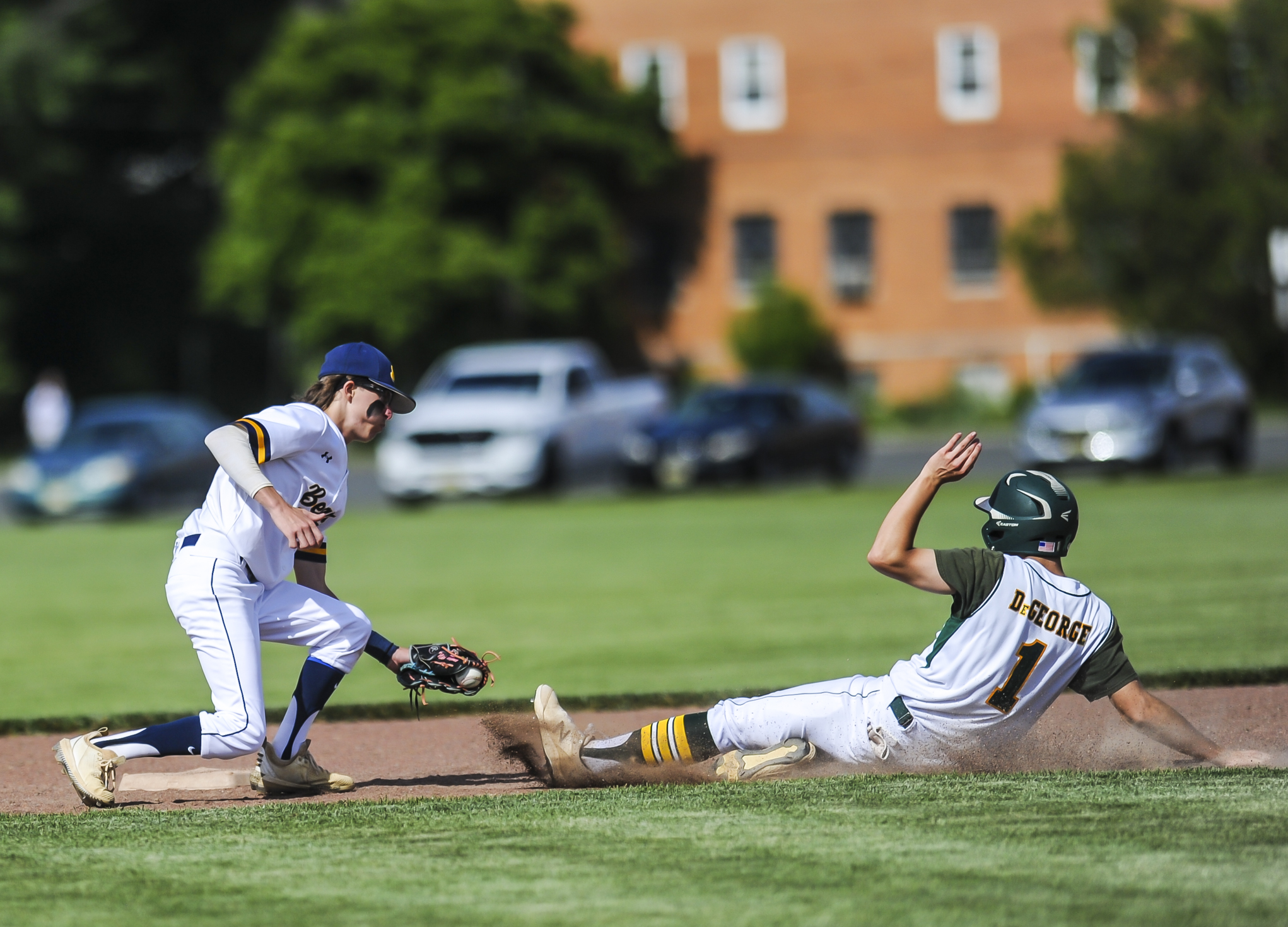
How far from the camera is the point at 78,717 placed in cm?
917

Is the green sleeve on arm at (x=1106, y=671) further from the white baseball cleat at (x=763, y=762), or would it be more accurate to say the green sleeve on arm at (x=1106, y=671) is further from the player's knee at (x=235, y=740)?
the player's knee at (x=235, y=740)

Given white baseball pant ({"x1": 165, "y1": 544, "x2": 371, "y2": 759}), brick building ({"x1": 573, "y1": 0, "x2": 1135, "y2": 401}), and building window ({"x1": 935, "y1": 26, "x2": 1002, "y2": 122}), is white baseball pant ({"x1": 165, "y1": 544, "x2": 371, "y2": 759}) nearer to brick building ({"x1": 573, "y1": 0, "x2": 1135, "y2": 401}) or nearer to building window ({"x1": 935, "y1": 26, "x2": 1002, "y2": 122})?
brick building ({"x1": 573, "y1": 0, "x2": 1135, "y2": 401})

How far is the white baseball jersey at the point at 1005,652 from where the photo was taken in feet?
20.4

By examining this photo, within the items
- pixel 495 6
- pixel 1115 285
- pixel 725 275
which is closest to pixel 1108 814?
pixel 1115 285

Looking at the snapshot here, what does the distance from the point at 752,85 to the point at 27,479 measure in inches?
1057

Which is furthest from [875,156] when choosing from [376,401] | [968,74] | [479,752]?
[376,401]

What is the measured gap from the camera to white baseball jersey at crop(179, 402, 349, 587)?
6383mm

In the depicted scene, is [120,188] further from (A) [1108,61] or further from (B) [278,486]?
(B) [278,486]

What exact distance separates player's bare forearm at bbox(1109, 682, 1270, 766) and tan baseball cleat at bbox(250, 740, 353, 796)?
2861 millimetres

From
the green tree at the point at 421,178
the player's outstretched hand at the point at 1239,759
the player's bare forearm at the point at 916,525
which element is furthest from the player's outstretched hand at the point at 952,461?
the green tree at the point at 421,178

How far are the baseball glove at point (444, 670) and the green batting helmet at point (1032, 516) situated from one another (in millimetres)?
1886

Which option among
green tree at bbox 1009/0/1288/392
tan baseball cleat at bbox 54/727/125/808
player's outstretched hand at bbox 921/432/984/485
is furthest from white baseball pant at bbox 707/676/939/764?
green tree at bbox 1009/0/1288/392

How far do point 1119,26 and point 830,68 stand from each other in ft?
45.2

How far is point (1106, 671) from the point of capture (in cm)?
645
